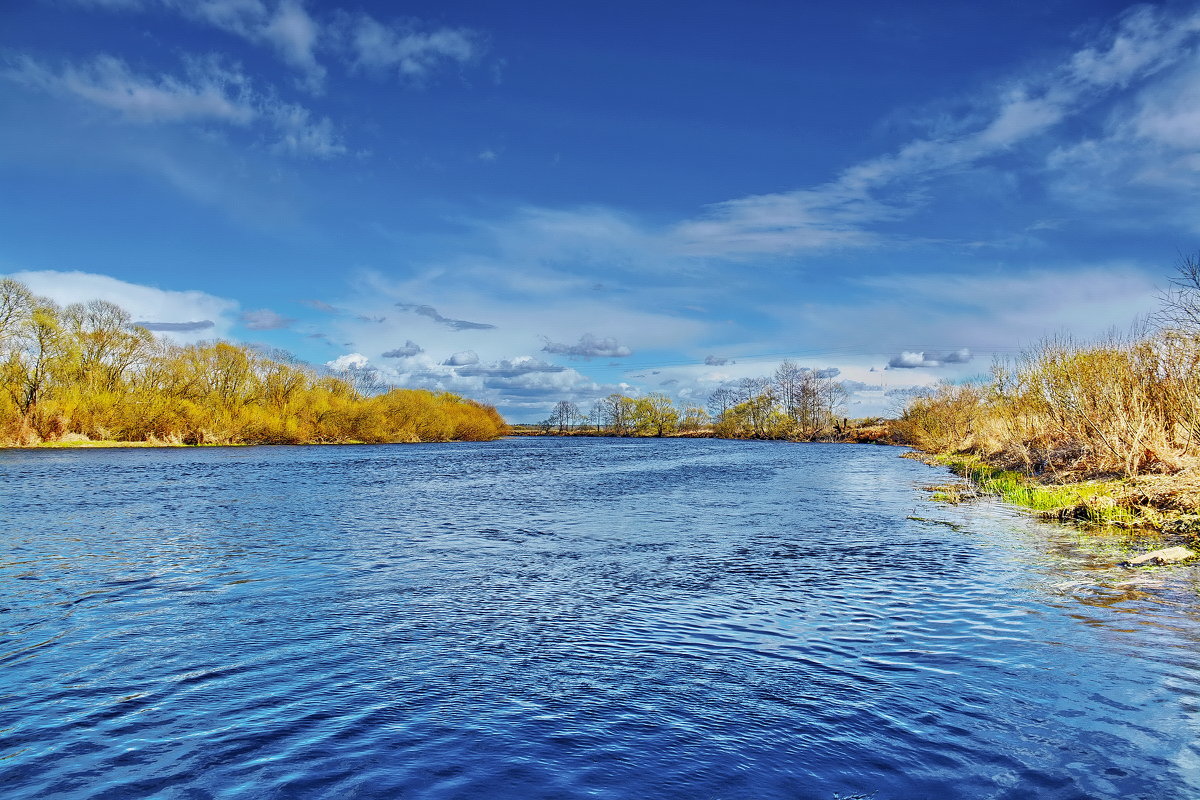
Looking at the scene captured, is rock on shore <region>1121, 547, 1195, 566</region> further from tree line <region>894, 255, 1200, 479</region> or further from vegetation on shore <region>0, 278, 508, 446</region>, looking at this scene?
vegetation on shore <region>0, 278, 508, 446</region>

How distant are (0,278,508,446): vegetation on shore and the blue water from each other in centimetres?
5660

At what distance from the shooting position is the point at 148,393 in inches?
2721

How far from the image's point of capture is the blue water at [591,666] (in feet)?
17.6

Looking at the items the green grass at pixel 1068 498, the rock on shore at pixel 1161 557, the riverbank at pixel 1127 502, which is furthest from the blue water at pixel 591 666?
the green grass at pixel 1068 498

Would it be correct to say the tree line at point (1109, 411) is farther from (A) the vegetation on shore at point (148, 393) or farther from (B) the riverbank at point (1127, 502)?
(A) the vegetation on shore at point (148, 393)

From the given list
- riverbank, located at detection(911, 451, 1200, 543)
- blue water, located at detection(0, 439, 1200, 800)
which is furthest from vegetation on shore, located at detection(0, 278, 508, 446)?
riverbank, located at detection(911, 451, 1200, 543)

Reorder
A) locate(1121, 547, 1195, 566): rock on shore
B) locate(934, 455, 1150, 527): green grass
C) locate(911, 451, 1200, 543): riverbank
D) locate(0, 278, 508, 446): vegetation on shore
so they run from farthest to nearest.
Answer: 1. locate(0, 278, 508, 446): vegetation on shore
2. locate(934, 455, 1150, 527): green grass
3. locate(911, 451, 1200, 543): riverbank
4. locate(1121, 547, 1195, 566): rock on shore

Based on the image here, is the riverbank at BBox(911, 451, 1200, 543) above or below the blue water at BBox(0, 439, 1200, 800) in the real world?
above

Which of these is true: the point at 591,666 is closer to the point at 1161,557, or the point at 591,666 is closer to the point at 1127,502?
the point at 1161,557

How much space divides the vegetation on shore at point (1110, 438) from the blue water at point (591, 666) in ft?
9.34

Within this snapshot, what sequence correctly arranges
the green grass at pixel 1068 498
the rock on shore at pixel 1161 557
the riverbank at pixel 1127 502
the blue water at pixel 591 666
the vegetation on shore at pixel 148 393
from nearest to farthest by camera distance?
the blue water at pixel 591 666, the rock on shore at pixel 1161 557, the riverbank at pixel 1127 502, the green grass at pixel 1068 498, the vegetation on shore at pixel 148 393

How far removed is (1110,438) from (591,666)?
2095 cm

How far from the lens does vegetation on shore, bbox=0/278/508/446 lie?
200ft

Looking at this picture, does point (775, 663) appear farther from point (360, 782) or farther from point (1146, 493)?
point (1146, 493)
